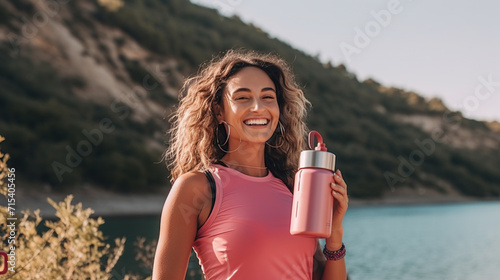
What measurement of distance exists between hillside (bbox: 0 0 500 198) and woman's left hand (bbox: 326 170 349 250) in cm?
991

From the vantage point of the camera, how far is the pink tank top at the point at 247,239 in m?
1.95

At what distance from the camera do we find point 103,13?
1522 inches

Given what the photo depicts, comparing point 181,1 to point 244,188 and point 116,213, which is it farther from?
point 244,188

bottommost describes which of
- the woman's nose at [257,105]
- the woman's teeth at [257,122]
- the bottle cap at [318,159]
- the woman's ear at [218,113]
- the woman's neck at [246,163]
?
the bottle cap at [318,159]

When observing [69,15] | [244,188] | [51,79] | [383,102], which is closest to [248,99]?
[244,188]

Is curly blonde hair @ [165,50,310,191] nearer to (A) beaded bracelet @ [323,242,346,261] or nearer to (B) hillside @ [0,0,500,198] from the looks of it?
(A) beaded bracelet @ [323,242,346,261]

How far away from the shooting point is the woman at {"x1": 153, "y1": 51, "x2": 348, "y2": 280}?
1945mm

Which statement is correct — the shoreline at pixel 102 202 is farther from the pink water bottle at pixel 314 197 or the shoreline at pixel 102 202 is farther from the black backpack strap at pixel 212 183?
the pink water bottle at pixel 314 197

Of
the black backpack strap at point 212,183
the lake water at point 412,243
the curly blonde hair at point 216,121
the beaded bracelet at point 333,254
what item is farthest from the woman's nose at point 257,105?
the lake water at point 412,243

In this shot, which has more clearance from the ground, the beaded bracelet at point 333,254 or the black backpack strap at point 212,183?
the black backpack strap at point 212,183

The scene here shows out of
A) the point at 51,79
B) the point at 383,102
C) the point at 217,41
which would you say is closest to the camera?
the point at 51,79

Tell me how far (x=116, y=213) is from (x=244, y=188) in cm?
2633

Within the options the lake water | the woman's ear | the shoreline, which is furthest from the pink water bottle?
the shoreline

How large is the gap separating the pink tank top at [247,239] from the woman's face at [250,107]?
0.68 feet
